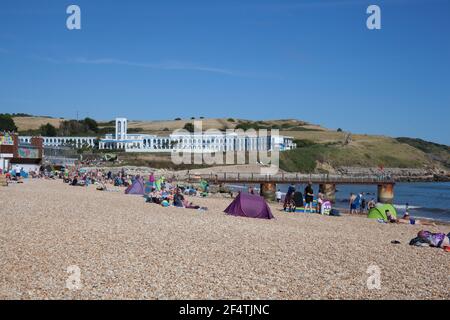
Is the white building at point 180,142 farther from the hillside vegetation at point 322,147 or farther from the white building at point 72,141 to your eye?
the hillside vegetation at point 322,147

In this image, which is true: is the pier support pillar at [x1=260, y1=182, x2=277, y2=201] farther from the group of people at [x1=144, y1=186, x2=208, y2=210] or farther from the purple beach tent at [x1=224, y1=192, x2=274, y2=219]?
the purple beach tent at [x1=224, y1=192, x2=274, y2=219]

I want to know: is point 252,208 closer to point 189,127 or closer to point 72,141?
point 72,141

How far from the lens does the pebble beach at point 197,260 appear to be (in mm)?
7820

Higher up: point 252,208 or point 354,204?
point 252,208

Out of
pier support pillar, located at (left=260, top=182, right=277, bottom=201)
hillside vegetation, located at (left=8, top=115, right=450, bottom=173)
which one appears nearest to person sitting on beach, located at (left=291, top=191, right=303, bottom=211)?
pier support pillar, located at (left=260, top=182, right=277, bottom=201)

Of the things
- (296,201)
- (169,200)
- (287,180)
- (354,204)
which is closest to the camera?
(169,200)

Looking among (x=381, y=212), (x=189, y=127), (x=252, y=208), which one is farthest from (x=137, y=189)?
(x=189, y=127)

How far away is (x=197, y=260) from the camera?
32.6ft

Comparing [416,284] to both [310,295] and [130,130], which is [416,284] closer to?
[310,295]

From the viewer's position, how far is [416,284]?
902 cm

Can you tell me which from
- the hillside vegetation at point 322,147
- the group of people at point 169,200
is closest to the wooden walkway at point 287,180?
the group of people at point 169,200

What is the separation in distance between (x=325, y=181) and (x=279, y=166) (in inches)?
2074
